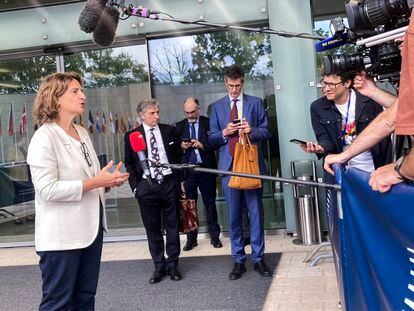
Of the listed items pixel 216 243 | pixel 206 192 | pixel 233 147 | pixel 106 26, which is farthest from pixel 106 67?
pixel 106 26

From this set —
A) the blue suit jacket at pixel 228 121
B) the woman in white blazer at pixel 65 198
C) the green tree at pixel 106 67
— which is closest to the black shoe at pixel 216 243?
the blue suit jacket at pixel 228 121

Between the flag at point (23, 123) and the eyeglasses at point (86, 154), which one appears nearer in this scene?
the eyeglasses at point (86, 154)

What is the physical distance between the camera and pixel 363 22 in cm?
211

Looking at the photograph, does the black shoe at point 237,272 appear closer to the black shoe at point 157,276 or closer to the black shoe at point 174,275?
the black shoe at point 174,275

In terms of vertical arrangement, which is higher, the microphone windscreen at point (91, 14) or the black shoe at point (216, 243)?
the microphone windscreen at point (91, 14)

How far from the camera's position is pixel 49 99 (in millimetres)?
3008

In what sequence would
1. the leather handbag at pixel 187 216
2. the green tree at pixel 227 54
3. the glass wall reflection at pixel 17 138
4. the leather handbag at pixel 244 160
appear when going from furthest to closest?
the glass wall reflection at pixel 17 138 → the green tree at pixel 227 54 → the leather handbag at pixel 187 216 → the leather handbag at pixel 244 160

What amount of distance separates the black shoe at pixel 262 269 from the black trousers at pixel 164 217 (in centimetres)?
81

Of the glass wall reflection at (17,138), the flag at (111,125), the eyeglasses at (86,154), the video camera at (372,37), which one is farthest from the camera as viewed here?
the glass wall reflection at (17,138)

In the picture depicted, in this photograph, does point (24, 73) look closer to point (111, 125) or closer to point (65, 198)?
point (111, 125)

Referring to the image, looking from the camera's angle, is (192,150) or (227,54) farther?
(227,54)

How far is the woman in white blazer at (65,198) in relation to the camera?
2.83 metres

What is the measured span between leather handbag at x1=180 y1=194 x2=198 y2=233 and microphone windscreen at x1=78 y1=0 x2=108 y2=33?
8.44ft

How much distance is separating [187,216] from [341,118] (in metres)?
1.95
